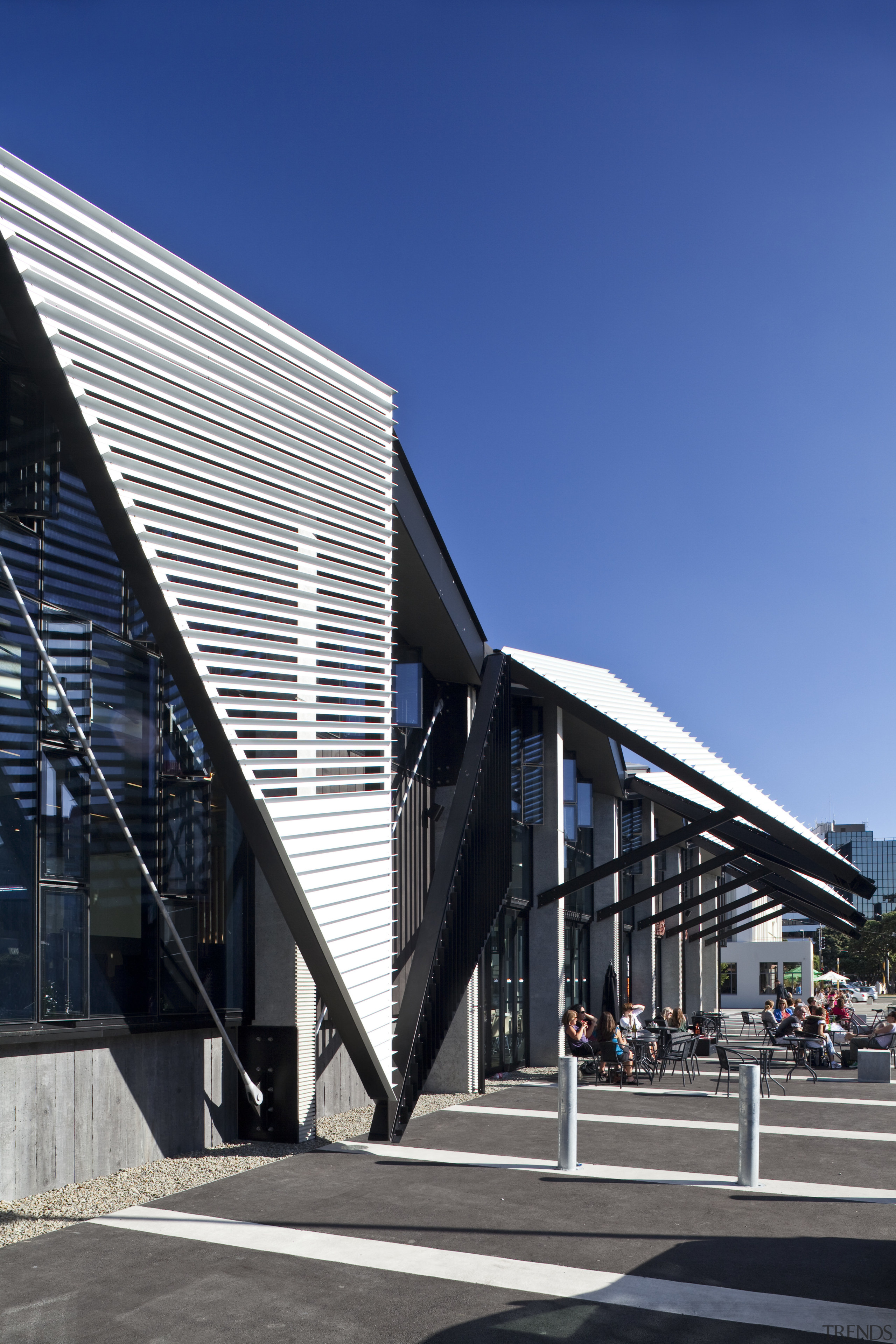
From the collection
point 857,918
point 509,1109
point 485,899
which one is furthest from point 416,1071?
point 857,918

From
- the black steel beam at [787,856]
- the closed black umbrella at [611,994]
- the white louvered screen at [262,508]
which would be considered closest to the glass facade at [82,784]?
the white louvered screen at [262,508]

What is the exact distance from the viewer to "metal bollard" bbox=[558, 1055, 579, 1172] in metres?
10.4

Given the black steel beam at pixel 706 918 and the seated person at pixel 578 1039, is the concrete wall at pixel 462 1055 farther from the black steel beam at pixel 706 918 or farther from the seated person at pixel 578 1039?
the black steel beam at pixel 706 918

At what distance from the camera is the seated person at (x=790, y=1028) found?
2239 centimetres

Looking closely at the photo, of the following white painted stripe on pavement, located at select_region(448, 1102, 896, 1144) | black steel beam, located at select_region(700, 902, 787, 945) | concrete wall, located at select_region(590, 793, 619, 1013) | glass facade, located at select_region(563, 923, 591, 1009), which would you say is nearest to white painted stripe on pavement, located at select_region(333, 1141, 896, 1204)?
white painted stripe on pavement, located at select_region(448, 1102, 896, 1144)

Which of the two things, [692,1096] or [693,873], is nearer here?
[692,1096]

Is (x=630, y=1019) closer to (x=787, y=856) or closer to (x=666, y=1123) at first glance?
(x=787, y=856)

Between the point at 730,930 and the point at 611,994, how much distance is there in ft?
67.9

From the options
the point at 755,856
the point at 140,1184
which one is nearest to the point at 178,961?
the point at 140,1184

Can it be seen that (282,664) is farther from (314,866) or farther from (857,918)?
(857,918)

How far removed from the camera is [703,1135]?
42.2 ft

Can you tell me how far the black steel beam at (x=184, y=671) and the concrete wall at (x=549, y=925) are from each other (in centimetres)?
895

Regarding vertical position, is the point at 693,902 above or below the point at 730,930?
above

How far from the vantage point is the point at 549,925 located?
20250mm
